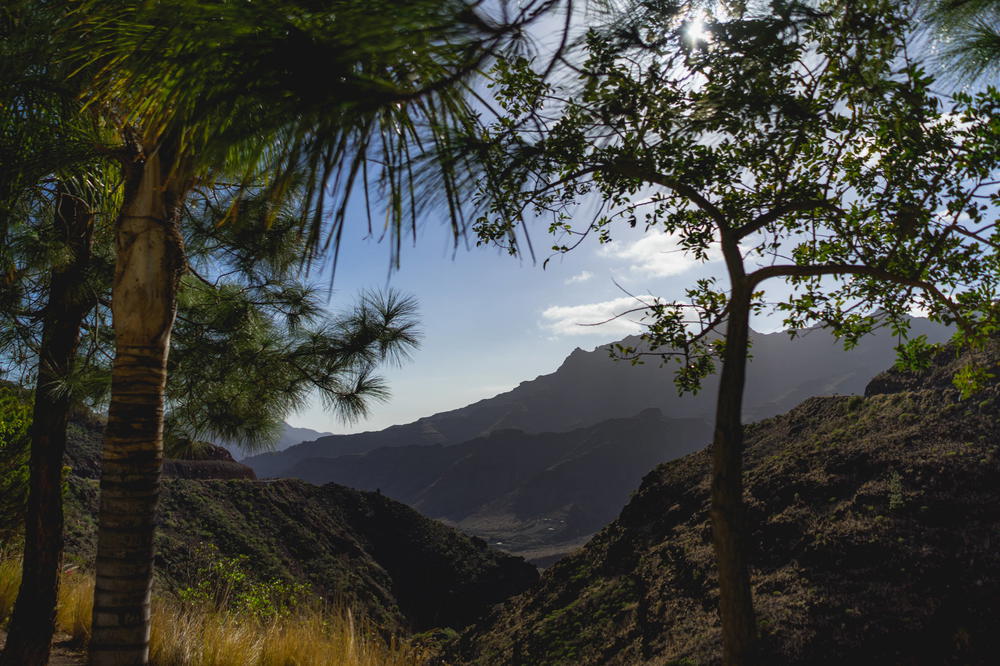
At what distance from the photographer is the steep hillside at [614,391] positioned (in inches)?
5689

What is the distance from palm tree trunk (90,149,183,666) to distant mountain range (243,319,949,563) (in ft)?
217

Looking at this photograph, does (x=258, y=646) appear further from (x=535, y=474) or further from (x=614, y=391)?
(x=614, y=391)

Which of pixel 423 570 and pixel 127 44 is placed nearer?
pixel 127 44

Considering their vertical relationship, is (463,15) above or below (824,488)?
above

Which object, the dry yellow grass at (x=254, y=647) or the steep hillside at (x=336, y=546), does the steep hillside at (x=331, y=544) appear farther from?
the dry yellow grass at (x=254, y=647)

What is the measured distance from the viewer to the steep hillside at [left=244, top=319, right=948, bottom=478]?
144 m

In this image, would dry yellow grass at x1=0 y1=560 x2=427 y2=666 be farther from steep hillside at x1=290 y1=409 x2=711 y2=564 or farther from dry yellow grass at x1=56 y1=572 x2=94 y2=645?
steep hillside at x1=290 y1=409 x2=711 y2=564

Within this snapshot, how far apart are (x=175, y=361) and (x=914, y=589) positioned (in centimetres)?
649

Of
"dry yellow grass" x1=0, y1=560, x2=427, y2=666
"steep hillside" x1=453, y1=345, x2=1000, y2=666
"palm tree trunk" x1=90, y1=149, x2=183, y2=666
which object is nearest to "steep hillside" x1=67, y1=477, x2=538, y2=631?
"steep hillside" x1=453, y1=345, x2=1000, y2=666

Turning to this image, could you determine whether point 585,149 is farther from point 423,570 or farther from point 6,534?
point 423,570

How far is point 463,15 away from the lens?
6.65 feet

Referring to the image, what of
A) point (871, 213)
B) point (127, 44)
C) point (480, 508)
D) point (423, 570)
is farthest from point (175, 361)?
point (480, 508)

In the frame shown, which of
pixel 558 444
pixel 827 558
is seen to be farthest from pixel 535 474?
pixel 827 558

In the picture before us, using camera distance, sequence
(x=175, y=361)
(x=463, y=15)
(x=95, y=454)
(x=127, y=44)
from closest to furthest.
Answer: (x=463, y=15)
(x=127, y=44)
(x=175, y=361)
(x=95, y=454)
